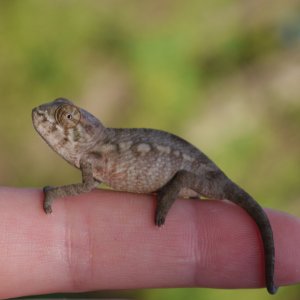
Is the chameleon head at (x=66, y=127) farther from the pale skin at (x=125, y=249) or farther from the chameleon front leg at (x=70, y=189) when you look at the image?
the pale skin at (x=125, y=249)

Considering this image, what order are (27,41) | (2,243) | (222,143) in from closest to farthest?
(2,243) → (222,143) → (27,41)

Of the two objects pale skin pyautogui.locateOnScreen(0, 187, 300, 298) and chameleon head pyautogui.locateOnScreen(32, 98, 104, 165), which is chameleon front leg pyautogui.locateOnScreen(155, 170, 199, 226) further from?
chameleon head pyautogui.locateOnScreen(32, 98, 104, 165)

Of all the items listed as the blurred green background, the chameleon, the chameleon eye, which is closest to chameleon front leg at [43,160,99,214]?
the chameleon

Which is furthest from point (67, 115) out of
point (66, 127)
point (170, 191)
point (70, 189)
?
point (170, 191)

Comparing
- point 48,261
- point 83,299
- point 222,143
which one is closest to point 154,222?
point 48,261

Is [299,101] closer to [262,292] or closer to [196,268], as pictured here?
[262,292]
